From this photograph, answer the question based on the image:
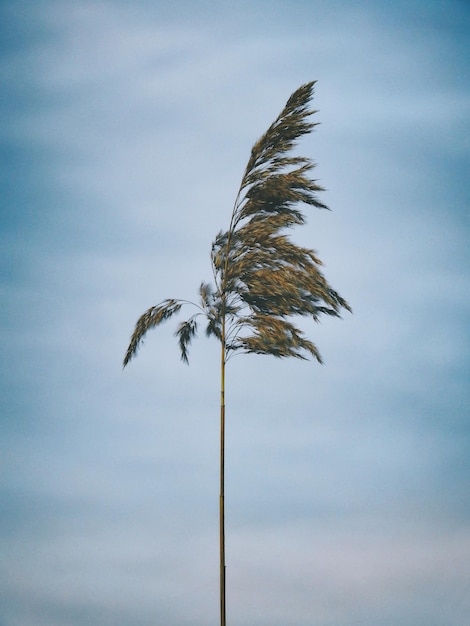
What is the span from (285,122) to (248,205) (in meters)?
1.14

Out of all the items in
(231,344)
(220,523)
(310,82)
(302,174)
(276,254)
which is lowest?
(220,523)

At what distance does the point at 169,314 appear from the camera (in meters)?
11.1

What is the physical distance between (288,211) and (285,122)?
1117 millimetres

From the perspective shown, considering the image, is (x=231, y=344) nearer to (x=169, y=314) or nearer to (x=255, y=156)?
(x=169, y=314)

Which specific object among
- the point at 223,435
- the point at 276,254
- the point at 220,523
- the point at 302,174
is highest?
the point at 302,174

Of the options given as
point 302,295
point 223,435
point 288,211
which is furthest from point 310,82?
point 223,435

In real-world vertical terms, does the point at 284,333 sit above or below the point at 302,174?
below

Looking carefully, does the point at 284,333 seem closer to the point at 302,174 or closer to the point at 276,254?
the point at 276,254

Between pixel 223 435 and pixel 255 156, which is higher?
pixel 255 156

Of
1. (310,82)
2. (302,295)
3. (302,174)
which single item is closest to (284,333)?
(302,295)

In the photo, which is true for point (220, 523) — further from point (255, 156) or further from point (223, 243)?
point (255, 156)

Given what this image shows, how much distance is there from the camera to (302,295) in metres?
10.6

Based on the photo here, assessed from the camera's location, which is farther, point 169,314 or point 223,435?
point 169,314

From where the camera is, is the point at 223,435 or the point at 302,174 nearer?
the point at 223,435
